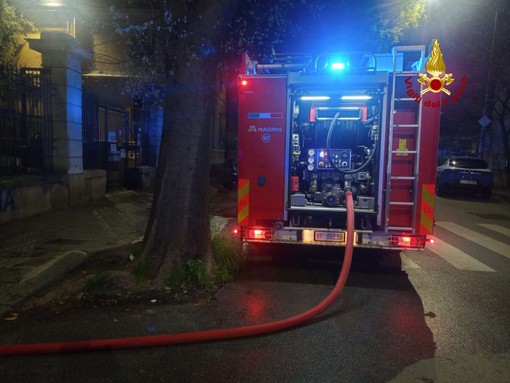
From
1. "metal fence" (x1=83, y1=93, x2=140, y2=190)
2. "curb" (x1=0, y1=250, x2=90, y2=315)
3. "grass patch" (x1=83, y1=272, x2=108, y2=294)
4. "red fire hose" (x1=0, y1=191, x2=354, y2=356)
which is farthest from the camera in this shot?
"metal fence" (x1=83, y1=93, x2=140, y2=190)

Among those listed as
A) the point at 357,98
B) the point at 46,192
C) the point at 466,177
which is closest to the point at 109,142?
the point at 46,192

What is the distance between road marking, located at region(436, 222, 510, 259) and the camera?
324 inches

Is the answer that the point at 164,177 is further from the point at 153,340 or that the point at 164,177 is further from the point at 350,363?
the point at 350,363

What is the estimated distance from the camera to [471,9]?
22547 mm

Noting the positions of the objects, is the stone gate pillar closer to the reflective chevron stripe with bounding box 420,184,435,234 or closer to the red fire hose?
the red fire hose

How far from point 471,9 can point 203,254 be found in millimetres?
23141

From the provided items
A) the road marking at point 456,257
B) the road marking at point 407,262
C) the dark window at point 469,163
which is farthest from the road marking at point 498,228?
the dark window at point 469,163

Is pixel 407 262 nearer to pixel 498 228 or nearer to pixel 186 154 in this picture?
pixel 186 154

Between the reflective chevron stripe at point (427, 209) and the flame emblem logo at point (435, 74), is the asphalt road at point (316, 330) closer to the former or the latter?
the reflective chevron stripe at point (427, 209)

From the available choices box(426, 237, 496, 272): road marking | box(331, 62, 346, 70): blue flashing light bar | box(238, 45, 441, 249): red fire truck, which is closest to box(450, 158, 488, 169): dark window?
box(426, 237, 496, 272): road marking

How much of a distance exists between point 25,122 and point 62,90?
1.30 metres

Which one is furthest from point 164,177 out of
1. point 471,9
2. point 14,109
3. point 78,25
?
point 471,9

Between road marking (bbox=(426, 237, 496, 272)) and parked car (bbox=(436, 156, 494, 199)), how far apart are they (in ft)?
31.8

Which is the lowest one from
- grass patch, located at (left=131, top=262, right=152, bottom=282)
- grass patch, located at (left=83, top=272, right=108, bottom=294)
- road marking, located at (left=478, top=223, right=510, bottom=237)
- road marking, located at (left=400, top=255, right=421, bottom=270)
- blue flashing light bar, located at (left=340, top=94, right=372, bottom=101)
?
road marking, located at (left=400, top=255, right=421, bottom=270)
